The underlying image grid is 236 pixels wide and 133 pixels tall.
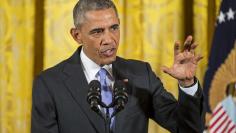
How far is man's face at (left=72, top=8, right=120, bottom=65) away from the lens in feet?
4.66

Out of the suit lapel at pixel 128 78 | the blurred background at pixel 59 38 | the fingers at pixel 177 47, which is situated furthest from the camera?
the blurred background at pixel 59 38

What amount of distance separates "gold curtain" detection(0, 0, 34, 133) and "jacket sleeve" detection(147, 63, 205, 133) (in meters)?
1.23

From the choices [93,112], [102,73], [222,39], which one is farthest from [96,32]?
[222,39]

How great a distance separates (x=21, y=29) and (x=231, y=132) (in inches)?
50.6

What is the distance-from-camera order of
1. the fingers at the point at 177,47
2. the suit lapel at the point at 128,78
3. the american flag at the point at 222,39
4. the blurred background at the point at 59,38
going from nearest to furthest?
the fingers at the point at 177,47, the suit lapel at the point at 128,78, the american flag at the point at 222,39, the blurred background at the point at 59,38

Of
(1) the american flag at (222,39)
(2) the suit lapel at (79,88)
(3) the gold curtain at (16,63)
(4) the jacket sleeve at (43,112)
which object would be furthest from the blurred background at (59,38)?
(4) the jacket sleeve at (43,112)

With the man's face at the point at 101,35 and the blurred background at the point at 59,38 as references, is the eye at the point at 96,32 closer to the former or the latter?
the man's face at the point at 101,35

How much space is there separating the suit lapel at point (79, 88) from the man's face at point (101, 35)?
62 millimetres

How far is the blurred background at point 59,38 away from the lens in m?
2.65

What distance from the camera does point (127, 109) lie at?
1467mm

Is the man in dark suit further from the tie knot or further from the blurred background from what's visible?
the blurred background

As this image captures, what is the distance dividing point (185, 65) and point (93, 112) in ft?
1.03

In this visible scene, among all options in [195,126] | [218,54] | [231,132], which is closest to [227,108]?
[231,132]

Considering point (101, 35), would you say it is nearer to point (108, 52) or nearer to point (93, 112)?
point (108, 52)
